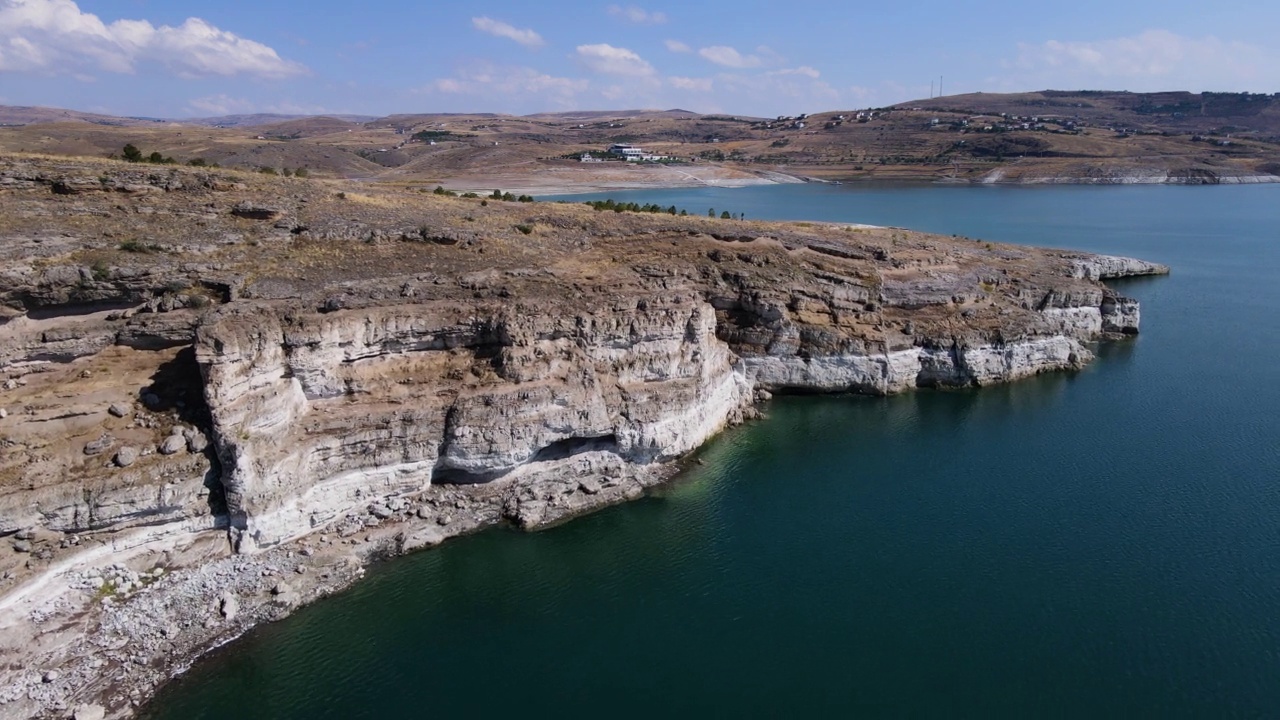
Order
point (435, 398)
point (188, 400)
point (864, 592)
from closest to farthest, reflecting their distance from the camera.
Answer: point (864, 592) < point (188, 400) < point (435, 398)

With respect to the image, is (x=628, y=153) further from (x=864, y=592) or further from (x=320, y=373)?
(x=864, y=592)

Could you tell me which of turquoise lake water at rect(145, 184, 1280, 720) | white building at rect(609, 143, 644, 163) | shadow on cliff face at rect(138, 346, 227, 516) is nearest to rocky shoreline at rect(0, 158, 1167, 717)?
shadow on cliff face at rect(138, 346, 227, 516)

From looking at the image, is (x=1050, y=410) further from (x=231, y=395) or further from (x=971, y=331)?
(x=231, y=395)

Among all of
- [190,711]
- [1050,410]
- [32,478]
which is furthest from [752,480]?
[32,478]

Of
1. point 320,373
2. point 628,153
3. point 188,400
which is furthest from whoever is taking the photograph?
point 628,153

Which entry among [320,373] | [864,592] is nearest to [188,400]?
[320,373]
